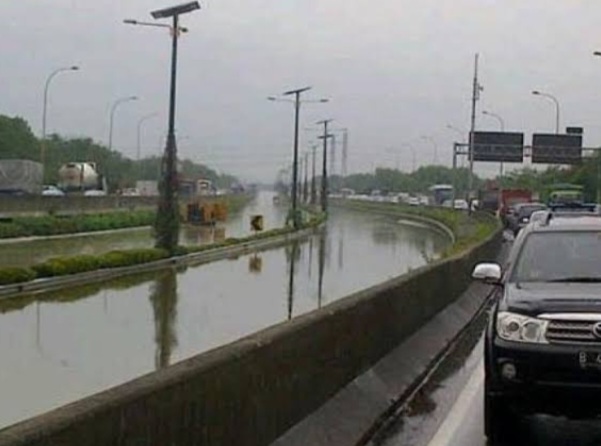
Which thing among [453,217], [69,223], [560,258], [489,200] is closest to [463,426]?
[560,258]

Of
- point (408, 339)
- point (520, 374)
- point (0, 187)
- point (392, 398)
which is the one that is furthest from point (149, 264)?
point (0, 187)

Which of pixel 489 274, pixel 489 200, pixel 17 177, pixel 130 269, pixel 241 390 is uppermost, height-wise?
pixel 489 274

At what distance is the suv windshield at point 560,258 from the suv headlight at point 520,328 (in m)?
1.07

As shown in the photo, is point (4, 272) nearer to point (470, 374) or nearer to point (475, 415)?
point (470, 374)

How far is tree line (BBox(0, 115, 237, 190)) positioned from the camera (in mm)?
126169

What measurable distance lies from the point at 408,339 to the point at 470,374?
4.85 feet

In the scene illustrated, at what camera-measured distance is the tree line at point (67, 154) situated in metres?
126

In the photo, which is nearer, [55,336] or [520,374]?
[520,374]

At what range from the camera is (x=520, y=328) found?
8.94 metres

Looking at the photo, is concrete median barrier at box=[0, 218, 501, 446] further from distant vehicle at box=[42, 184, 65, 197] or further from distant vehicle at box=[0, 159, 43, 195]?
distant vehicle at box=[0, 159, 43, 195]

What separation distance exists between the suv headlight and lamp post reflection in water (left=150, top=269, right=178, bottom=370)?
776cm

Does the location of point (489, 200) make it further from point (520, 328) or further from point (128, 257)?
point (520, 328)

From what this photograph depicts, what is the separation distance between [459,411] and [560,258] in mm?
1838

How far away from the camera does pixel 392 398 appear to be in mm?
11406
